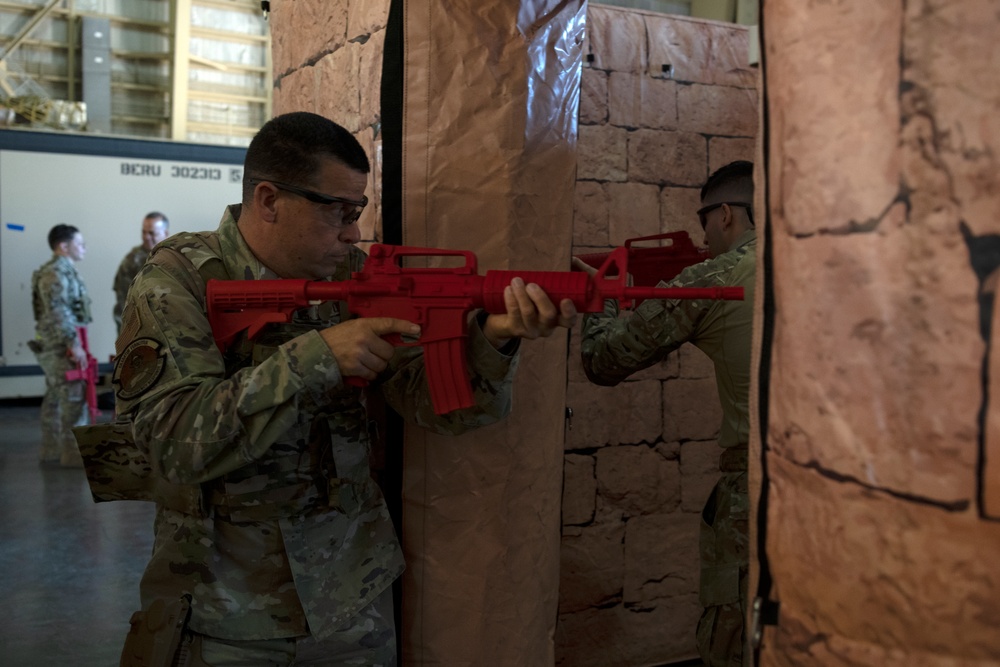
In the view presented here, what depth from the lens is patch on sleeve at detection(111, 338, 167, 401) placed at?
1.57m

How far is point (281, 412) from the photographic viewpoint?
5.04ft

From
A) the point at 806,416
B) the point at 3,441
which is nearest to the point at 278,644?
the point at 806,416

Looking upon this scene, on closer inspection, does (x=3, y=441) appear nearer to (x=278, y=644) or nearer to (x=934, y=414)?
(x=278, y=644)

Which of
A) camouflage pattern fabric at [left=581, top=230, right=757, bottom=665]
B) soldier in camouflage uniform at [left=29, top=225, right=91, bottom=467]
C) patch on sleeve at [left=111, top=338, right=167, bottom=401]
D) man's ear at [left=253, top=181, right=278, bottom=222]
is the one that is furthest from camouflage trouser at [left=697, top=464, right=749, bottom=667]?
soldier in camouflage uniform at [left=29, top=225, right=91, bottom=467]

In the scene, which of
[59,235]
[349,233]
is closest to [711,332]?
[349,233]

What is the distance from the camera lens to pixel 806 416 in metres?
0.86

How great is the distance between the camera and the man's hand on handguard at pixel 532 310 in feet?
5.04

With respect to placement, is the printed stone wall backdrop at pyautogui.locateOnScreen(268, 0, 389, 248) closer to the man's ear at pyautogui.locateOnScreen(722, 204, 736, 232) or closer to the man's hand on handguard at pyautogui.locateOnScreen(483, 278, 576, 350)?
the man's hand on handguard at pyautogui.locateOnScreen(483, 278, 576, 350)

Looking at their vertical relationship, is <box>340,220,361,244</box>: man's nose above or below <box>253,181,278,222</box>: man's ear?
below

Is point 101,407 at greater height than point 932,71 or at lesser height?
lesser

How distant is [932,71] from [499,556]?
1.52m

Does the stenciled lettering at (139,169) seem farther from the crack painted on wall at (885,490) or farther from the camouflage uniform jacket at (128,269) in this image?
the crack painted on wall at (885,490)

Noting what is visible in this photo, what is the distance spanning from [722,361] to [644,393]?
1103 millimetres

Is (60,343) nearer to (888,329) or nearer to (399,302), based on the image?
(399,302)
